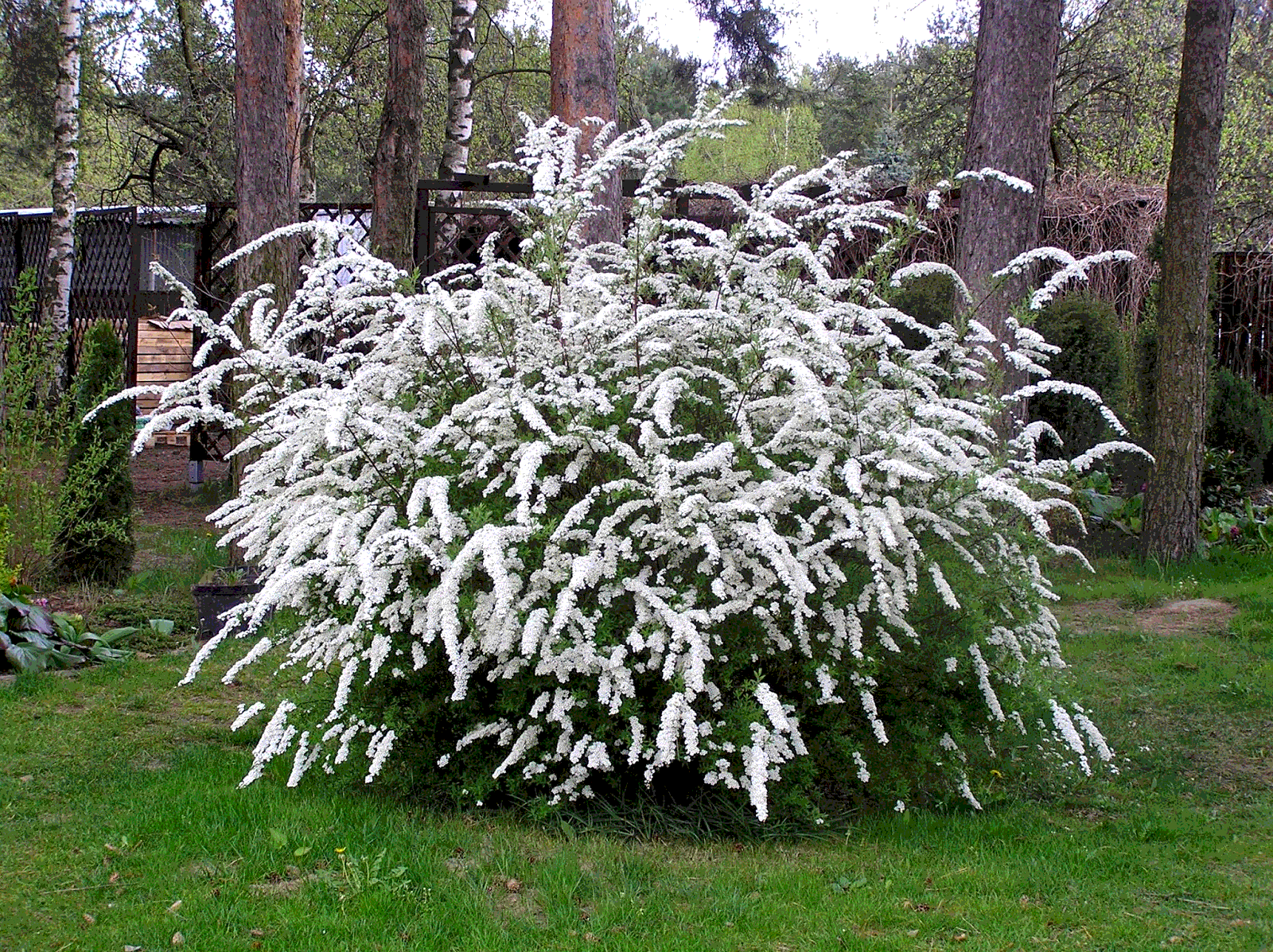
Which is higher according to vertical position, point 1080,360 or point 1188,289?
point 1188,289

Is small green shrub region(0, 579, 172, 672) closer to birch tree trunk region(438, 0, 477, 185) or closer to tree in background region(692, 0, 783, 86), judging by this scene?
birch tree trunk region(438, 0, 477, 185)

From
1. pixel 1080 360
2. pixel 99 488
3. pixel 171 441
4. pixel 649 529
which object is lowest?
pixel 171 441

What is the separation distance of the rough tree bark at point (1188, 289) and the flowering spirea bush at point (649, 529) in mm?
4054

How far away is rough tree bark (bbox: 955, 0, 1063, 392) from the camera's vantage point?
600 centimetres

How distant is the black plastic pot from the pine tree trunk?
4471 mm

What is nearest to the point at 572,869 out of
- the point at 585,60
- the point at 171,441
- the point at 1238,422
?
the point at 585,60

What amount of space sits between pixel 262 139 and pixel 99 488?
7.89 ft

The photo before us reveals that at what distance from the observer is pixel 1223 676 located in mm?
5602

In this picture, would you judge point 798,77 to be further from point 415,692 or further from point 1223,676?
point 415,692

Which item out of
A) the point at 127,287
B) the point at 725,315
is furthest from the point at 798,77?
the point at 725,315

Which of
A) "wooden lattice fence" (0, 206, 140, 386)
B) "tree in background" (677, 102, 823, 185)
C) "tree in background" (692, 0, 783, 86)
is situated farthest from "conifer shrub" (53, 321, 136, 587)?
"tree in background" (677, 102, 823, 185)

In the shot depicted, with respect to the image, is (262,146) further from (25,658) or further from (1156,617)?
(1156,617)

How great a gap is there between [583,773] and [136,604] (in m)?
4.37

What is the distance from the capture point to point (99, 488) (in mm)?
7184
